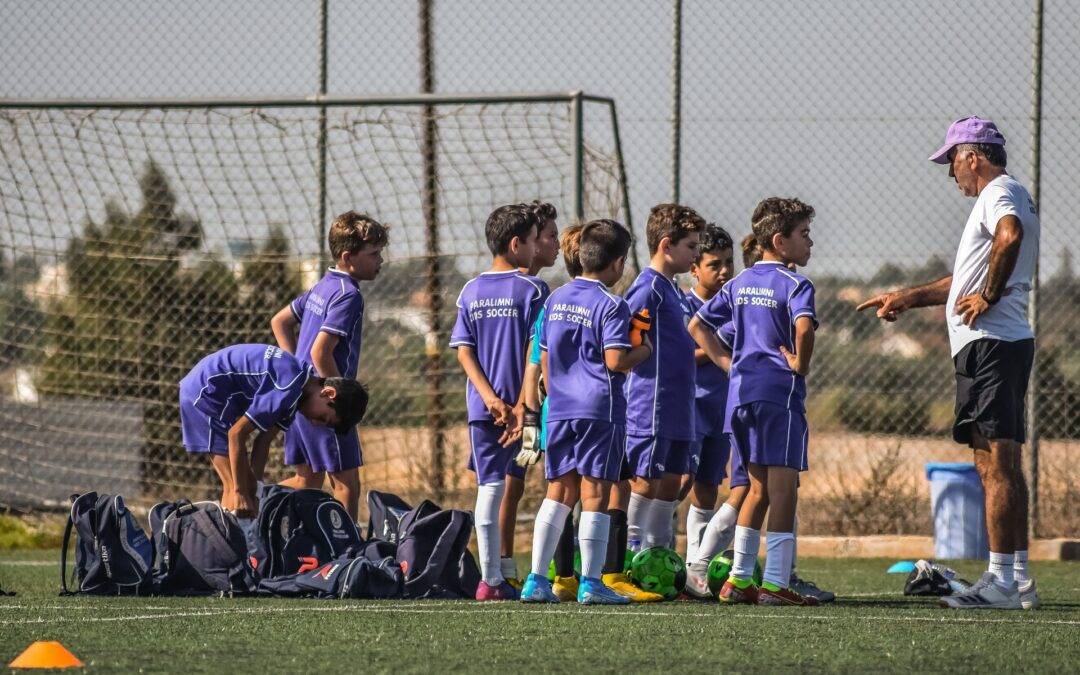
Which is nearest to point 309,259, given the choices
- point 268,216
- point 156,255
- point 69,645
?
point 268,216

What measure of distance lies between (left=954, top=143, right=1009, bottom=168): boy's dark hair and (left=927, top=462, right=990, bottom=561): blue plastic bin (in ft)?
13.6

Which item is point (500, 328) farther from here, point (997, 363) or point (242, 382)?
point (997, 363)

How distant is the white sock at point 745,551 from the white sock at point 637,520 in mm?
659

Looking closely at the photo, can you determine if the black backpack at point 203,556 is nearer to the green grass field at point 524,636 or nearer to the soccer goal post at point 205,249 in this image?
the green grass field at point 524,636

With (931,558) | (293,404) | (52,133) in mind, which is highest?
(52,133)

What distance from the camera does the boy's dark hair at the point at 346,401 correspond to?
21.9ft

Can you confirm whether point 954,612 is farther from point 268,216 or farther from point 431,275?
point 268,216

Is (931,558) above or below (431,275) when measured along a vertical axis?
below

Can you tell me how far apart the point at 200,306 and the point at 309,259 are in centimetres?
106

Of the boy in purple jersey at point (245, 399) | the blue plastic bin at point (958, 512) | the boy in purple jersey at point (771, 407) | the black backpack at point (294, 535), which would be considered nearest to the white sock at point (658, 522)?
the boy in purple jersey at point (771, 407)

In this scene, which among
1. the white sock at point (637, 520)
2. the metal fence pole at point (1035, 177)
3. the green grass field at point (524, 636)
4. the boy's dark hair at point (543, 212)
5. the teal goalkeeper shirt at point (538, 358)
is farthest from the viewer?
Result: the metal fence pole at point (1035, 177)

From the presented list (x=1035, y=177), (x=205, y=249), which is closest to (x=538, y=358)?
(x=1035, y=177)

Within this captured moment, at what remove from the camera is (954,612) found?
6.16 metres

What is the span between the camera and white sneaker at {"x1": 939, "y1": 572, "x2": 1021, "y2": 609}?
6.29 metres
